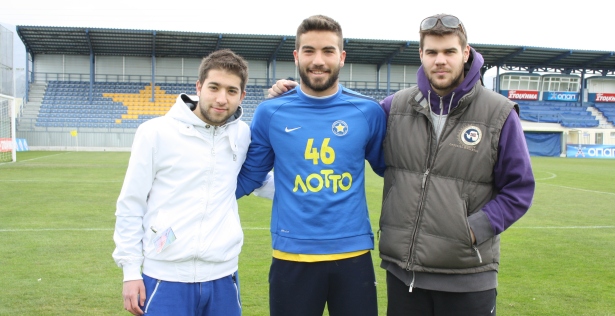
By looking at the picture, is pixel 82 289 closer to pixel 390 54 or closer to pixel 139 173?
pixel 139 173

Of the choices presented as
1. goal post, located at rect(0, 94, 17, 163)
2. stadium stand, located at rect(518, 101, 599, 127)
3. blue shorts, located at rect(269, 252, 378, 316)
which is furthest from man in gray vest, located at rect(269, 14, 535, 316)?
stadium stand, located at rect(518, 101, 599, 127)

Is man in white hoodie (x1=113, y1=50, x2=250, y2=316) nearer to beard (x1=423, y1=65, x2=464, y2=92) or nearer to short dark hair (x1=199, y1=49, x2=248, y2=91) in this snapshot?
short dark hair (x1=199, y1=49, x2=248, y2=91)

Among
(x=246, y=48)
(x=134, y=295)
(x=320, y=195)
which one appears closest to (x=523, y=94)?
(x=246, y=48)

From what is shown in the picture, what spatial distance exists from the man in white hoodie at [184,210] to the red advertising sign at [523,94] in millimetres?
46378

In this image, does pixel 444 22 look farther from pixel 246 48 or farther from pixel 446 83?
pixel 246 48

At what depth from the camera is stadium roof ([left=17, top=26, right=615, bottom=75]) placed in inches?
1452

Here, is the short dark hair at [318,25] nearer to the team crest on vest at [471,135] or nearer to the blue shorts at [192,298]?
the team crest on vest at [471,135]

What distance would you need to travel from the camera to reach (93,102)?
40000 millimetres

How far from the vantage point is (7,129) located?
937 inches

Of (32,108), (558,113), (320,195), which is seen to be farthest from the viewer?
(558,113)

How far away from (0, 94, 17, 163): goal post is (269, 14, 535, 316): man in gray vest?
23288mm

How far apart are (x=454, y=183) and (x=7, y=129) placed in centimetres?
2509

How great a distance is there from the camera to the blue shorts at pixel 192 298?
276 centimetres

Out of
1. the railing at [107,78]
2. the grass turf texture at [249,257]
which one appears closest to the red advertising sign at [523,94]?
the railing at [107,78]
